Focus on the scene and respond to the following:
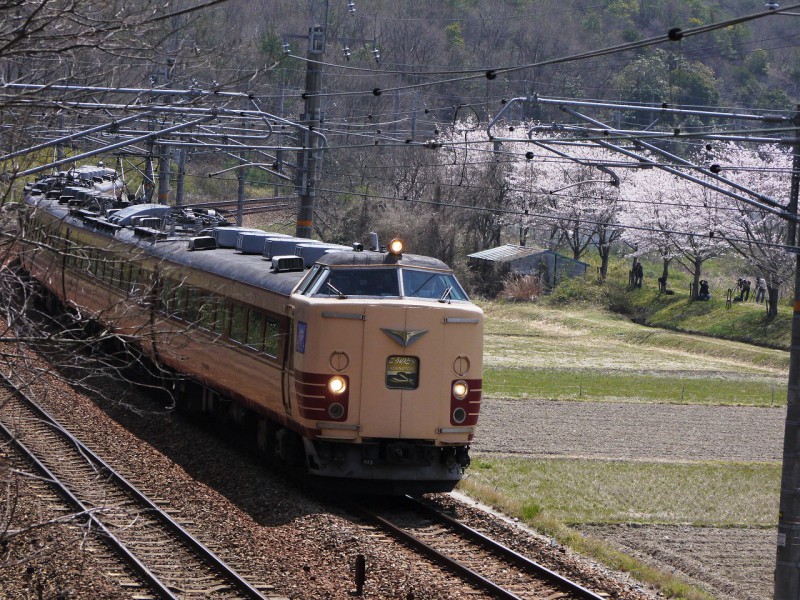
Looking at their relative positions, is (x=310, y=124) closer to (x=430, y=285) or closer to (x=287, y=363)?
(x=430, y=285)

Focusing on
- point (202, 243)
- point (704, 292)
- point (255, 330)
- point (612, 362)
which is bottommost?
point (612, 362)

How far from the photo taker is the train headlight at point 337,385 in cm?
1327

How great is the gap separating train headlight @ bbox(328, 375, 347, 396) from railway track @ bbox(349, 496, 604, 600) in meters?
1.46

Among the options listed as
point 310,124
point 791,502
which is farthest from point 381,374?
point 310,124

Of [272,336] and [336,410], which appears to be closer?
[336,410]

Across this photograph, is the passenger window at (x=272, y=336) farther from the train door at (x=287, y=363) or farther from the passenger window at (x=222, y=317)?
the passenger window at (x=222, y=317)

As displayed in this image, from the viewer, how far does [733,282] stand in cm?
6238

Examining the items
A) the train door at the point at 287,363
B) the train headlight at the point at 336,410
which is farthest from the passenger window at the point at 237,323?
the train headlight at the point at 336,410

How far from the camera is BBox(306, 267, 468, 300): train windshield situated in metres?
13.8

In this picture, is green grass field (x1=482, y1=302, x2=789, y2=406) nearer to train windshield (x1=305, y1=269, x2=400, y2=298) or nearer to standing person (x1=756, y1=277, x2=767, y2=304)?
standing person (x1=756, y1=277, x2=767, y2=304)

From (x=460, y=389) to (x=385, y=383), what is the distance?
93 cm

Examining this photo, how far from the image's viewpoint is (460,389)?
13.6 metres

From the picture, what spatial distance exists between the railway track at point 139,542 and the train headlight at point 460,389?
11.6 feet

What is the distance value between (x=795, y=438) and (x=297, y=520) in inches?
213
